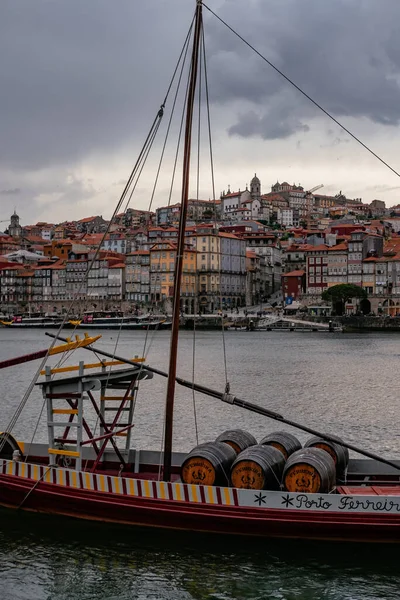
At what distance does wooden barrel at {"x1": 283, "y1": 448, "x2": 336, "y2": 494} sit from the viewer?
14898 mm

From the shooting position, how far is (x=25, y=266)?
566 ft

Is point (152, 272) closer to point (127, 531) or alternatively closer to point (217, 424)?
point (217, 424)

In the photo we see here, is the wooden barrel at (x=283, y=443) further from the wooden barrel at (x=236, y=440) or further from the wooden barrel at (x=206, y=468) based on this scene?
the wooden barrel at (x=206, y=468)

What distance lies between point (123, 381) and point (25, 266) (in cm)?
15823

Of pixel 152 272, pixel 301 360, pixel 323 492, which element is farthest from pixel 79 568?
pixel 152 272

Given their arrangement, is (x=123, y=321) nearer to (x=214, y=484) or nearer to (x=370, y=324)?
(x=370, y=324)

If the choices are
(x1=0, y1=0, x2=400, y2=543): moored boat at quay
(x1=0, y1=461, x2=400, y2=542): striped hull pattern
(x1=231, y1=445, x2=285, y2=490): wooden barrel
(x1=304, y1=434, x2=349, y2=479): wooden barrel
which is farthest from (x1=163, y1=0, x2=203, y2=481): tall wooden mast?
(x1=304, y1=434, x2=349, y2=479): wooden barrel

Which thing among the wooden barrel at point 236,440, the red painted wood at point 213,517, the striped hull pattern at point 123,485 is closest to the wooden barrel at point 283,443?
the wooden barrel at point 236,440

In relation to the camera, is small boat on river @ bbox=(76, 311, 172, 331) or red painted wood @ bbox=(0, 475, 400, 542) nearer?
red painted wood @ bbox=(0, 475, 400, 542)

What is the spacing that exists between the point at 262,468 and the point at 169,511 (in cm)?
192

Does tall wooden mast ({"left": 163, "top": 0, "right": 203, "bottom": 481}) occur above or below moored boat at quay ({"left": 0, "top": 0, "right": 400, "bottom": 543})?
above

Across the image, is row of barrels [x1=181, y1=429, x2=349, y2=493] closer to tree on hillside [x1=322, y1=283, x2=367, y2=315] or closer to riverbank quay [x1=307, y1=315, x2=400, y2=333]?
riverbank quay [x1=307, y1=315, x2=400, y2=333]

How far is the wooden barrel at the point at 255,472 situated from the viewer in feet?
49.5

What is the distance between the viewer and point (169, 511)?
1542cm
